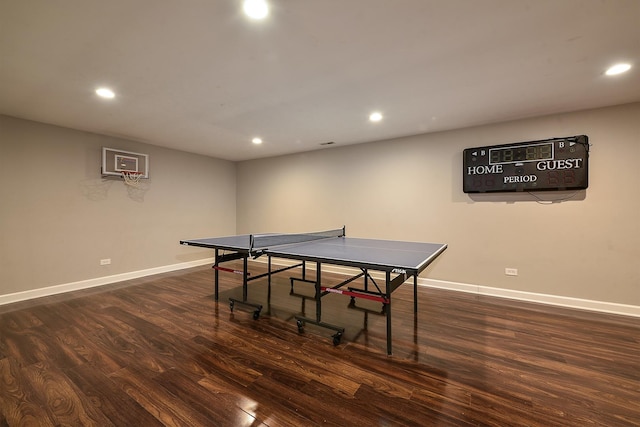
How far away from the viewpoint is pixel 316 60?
2188mm

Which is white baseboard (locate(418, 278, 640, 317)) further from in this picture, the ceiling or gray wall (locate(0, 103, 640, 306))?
the ceiling

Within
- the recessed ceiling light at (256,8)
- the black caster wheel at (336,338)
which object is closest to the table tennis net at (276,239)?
the black caster wheel at (336,338)

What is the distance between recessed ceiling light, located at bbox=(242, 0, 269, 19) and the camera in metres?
1.57

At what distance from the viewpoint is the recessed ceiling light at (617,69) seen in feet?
7.35

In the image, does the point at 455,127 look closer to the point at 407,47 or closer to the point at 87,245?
the point at 407,47

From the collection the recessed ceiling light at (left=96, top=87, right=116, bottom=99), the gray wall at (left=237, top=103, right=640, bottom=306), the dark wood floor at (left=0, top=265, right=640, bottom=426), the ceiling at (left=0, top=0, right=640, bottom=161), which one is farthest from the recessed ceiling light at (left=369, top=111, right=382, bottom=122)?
the recessed ceiling light at (left=96, top=87, right=116, bottom=99)

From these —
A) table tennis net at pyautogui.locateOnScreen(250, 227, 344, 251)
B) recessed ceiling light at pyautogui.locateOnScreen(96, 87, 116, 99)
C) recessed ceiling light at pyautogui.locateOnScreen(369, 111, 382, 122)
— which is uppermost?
recessed ceiling light at pyautogui.locateOnScreen(96, 87, 116, 99)

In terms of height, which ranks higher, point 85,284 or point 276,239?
point 276,239

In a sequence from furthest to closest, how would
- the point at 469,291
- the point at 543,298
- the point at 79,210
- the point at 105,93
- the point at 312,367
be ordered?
the point at 79,210 < the point at 469,291 < the point at 543,298 < the point at 105,93 < the point at 312,367

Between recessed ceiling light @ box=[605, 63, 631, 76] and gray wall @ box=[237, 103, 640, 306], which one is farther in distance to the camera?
gray wall @ box=[237, 103, 640, 306]

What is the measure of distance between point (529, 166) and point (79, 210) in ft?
22.0

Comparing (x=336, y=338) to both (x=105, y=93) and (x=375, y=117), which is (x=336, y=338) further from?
(x=105, y=93)

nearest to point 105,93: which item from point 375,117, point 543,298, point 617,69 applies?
point 375,117

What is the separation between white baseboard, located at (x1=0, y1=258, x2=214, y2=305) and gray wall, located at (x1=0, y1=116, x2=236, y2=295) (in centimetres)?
7
